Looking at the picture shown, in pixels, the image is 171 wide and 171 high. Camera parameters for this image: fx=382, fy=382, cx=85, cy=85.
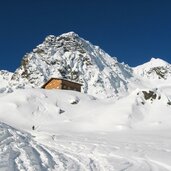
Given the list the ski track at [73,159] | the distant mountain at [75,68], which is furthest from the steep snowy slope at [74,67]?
the ski track at [73,159]

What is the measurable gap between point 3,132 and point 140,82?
17800cm

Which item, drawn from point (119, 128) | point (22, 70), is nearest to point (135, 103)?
point (119, 128)

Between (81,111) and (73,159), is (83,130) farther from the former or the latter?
(73,159)

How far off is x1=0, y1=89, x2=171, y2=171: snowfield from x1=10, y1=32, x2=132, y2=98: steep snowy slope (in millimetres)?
84068

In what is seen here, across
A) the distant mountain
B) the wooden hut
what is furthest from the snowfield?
the distant mountain

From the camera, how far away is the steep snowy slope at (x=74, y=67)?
5591 inches

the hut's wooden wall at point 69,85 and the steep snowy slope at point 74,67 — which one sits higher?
the steep snowy slope at point 74,67

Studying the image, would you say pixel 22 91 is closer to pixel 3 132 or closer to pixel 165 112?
pixel 165 112

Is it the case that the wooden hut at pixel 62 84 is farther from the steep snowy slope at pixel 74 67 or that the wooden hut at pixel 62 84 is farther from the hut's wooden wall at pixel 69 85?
the steep snowy slope at pixel 74 67

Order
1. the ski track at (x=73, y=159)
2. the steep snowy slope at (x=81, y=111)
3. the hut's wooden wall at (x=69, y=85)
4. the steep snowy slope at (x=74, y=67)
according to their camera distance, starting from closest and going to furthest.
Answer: the ski track at (x=73, y=159)
the steep snowy slope at (x=81, y=111)
the hut's wooden wall at (x=69, y=85)
the steep snowy slope at (x=74, y=67)

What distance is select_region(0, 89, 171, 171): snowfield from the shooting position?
13.4 m

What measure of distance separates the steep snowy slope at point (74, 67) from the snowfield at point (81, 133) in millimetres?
84068

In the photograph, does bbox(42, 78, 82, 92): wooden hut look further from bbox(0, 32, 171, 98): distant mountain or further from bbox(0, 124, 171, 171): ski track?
bbox(0, 124, 171, 171): ski track

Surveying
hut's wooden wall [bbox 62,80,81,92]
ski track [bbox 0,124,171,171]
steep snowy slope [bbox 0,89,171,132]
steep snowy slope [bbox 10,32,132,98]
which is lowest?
ski track [bbox 0,124,171,171]
